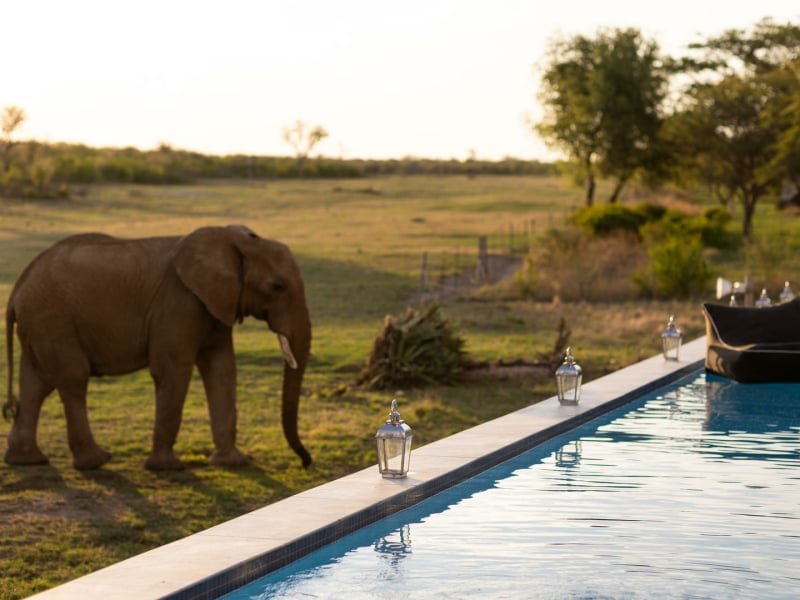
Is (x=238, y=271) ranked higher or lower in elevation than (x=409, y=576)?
higher

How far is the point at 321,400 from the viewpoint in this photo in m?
16.0

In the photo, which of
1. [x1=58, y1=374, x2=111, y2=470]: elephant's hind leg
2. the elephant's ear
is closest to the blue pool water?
the elephant's ear

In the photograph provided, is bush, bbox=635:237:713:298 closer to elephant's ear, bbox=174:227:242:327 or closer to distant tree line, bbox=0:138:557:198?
elephant's ear, bbox=174:227:242:327

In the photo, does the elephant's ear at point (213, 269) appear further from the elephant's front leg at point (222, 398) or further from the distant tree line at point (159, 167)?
the distant tree line at point (159, 167)

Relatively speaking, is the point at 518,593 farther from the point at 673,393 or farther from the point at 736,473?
the point at 673,393

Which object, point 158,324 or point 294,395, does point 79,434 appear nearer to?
point 158,324

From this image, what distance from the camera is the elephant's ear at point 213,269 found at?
11312mm

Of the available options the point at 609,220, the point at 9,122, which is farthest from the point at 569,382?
the point at 9,122

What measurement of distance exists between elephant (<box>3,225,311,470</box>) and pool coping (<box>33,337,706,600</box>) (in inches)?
81.8

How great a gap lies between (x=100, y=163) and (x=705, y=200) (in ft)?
117

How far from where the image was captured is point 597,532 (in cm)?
789

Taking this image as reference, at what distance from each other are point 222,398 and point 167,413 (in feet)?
1.91

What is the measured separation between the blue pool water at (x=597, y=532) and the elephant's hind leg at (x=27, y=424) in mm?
4181

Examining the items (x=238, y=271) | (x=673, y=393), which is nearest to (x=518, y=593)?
(x=238, y=271)
